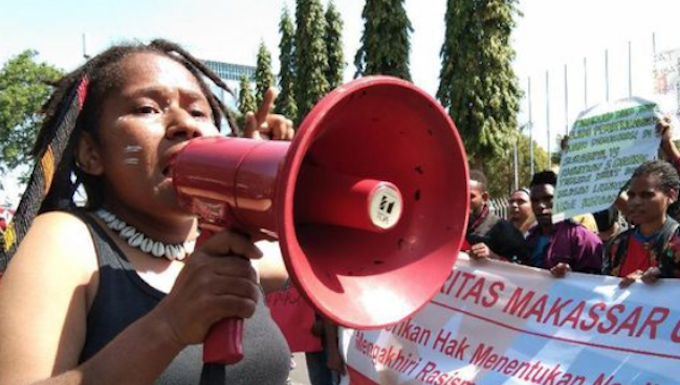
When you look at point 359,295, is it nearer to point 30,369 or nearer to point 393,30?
point 30,369

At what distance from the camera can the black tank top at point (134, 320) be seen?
1.19 metres

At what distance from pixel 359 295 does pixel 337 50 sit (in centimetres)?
3061

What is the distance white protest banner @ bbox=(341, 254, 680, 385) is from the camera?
9.64ft

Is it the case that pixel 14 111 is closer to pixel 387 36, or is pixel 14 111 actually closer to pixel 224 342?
pixel 387 36

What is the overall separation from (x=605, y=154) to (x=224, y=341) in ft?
13.4

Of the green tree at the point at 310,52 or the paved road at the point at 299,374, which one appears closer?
the paved road at the point at 299,374

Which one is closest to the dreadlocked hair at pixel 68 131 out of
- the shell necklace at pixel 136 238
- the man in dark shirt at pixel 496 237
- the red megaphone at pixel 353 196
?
the shell necklace at pixel 136 238

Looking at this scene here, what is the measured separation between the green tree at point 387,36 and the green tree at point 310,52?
5.18 m

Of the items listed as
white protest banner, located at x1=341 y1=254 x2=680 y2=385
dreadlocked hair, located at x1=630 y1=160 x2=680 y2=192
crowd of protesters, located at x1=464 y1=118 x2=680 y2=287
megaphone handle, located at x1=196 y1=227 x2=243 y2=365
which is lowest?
white protest banner, located at x1=341 y1=254 x2=680 y2=385

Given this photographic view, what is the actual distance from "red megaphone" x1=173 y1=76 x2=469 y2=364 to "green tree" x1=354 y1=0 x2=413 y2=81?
79.0 feet

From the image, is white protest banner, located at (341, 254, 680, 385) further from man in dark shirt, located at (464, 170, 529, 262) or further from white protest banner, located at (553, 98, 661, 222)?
white protest banner, located at (553, 98, 661, 222)

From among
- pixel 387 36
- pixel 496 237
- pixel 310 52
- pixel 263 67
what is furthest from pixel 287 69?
pixel 496 237

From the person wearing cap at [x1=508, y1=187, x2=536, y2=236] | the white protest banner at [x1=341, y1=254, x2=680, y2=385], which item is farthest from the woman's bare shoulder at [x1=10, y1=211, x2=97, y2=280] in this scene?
the person wearing cap at [x1=508, y1=187, x2=536, y2=236]

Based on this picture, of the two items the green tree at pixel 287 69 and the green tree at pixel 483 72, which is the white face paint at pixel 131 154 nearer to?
the green tree at pixel 483 72
